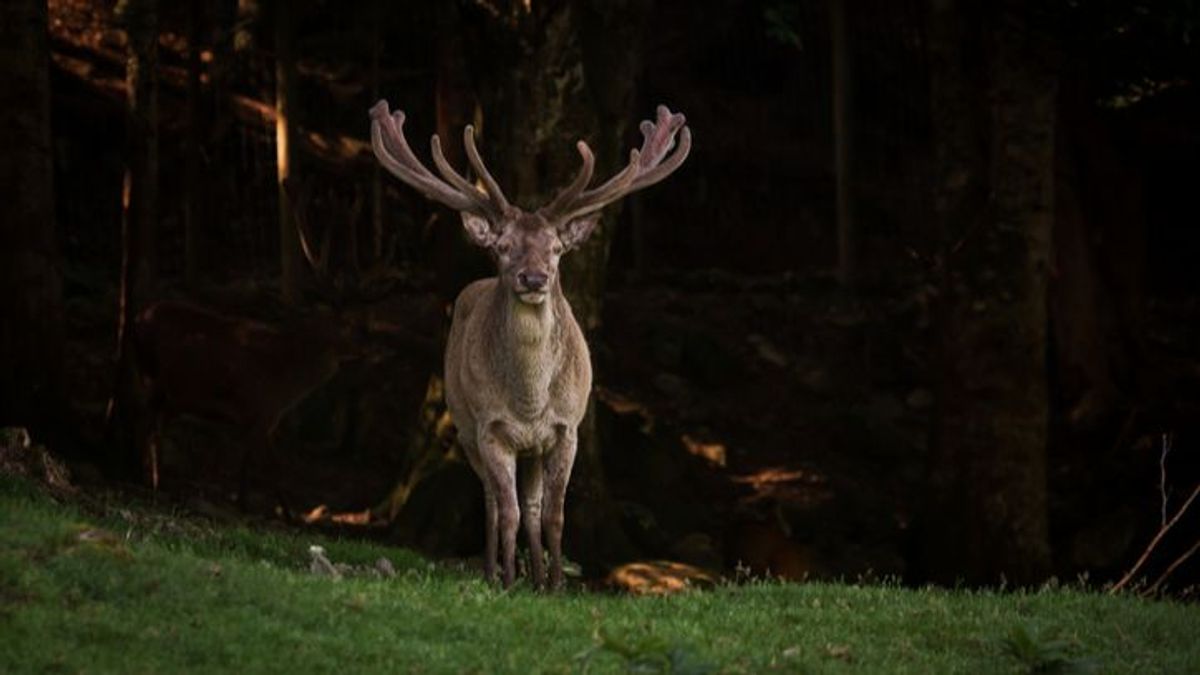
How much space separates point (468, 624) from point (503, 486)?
86.8 inches

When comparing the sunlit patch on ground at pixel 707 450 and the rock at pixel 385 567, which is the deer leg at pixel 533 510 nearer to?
the rock at pixel 385 567

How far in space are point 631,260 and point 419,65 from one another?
3.46 m

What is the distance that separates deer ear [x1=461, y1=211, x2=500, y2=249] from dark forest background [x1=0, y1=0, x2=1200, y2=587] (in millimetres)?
5076

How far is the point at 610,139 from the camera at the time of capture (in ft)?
60.8

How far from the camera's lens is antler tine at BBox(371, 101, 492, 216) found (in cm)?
1275

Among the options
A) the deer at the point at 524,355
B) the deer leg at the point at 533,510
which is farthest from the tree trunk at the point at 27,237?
the deer leg at the point at 533,510

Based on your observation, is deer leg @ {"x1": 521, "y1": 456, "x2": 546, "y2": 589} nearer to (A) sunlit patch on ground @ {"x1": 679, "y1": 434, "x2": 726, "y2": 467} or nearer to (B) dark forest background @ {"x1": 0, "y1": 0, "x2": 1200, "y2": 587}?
(B) dark forest background @ {"x1": 0, "y1": 0, "x2": 1200, "y2": 587}

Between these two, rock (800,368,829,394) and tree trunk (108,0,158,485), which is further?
rock (800,368,829,394)

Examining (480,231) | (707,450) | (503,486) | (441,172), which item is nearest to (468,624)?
(503,486)

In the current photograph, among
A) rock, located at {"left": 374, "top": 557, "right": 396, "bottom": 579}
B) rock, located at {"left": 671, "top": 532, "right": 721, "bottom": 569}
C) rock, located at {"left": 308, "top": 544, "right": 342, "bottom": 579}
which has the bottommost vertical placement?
rock, located at {"left": 671, "top": 532, "right": 721, "bottom": 569}

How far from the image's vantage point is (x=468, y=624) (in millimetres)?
10453

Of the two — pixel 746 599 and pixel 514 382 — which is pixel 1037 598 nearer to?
pixel 746 599

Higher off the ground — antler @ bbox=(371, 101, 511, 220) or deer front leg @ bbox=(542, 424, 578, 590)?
antler @ bbox=(371, 101, 511, 220)

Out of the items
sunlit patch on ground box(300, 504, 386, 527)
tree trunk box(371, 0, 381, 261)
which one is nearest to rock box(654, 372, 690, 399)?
tree trunk box(371, 0, 381, 261)
